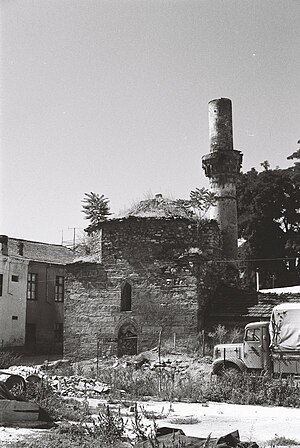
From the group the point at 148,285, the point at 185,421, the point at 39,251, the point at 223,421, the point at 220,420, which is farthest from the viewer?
the point at 39,251

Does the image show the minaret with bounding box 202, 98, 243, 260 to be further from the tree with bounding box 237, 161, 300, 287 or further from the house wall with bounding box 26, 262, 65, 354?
the house wall with bounding box 26, 262, 65, 354

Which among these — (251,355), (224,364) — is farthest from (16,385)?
(251,355)

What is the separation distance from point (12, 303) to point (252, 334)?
19.5m

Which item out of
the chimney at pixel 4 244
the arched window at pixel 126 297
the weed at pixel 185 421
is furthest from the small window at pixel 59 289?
the weed at pixel 185 421

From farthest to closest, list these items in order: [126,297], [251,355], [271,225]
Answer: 1. [271,225]
2. [126,297]
3. [251,355]

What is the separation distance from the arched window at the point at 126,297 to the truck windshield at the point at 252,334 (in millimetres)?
9219

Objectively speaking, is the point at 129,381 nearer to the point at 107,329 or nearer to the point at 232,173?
the point at 107,329

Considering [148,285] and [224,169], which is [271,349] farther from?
[224,169]

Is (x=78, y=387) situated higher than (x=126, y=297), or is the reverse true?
(x=126, y=297)

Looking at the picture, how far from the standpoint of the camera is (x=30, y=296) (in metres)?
34.8

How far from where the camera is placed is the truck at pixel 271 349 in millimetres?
15914

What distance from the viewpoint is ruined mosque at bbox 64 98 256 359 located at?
24031mm

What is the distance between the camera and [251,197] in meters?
40.0

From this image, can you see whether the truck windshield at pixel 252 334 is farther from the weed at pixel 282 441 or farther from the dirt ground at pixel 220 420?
the weed at pixel 282 441
